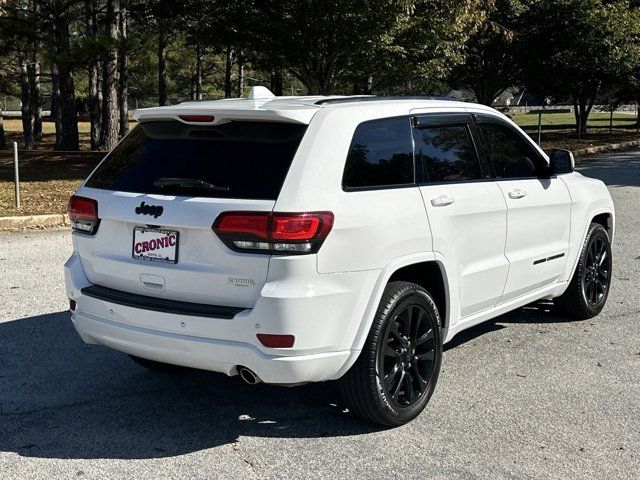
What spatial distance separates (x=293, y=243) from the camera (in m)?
3.90

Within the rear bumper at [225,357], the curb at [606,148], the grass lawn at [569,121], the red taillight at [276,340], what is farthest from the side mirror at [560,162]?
the grass lawn at [569,121]

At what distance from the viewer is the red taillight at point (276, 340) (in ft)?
12.8

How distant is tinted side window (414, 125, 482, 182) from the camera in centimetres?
485

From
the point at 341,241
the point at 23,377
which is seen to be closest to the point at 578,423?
the point at 341,241

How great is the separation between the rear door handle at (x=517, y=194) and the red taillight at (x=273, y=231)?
1965 millimetres

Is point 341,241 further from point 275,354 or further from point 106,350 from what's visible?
point 106,350

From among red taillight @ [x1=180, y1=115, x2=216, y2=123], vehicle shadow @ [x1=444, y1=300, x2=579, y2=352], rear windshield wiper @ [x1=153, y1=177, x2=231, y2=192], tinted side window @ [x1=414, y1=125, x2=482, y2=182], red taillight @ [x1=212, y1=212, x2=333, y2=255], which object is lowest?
vehicle shadow @ [x1=444, y1=300, x2=579, y2=352]

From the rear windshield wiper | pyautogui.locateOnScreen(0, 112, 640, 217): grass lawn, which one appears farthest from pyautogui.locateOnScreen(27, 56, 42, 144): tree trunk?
the rear windshield wiper

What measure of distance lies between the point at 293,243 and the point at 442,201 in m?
1.24

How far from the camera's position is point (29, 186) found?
51.9 ft

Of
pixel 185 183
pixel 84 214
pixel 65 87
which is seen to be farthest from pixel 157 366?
pixel 65 87

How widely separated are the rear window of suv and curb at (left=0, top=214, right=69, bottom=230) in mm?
7624

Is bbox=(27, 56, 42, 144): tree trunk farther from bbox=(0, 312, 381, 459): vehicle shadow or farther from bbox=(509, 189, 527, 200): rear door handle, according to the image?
bbox=(509, 189, 527, 200): rear door handle

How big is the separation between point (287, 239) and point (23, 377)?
2.42m
